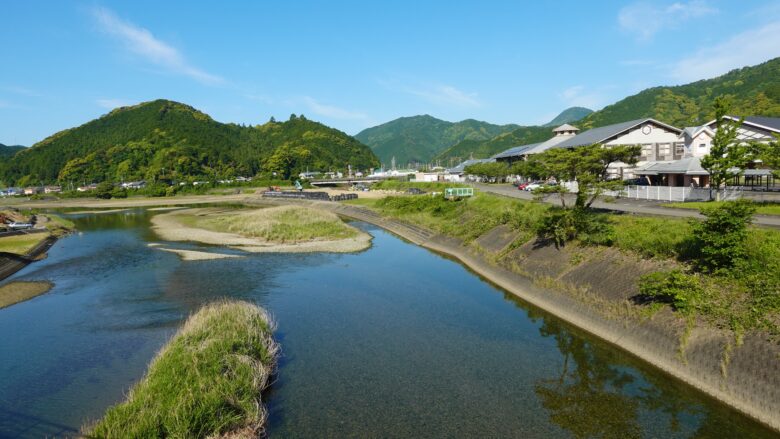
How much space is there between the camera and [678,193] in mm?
41062

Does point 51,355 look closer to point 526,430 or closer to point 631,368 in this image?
point 526,430

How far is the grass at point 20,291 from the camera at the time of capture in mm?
31422

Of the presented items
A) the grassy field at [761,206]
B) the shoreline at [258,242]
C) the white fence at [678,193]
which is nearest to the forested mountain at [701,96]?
the white fence at [678,193]

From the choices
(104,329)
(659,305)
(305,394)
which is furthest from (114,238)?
(659,305)

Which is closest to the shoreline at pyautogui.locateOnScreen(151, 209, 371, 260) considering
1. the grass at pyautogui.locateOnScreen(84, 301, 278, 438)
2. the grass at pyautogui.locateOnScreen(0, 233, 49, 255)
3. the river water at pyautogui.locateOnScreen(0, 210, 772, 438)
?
the river water at pyautogui.locateOnScreen(0, 210, 772, 438)

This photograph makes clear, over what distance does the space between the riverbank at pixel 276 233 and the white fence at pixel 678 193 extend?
29836 millimetres

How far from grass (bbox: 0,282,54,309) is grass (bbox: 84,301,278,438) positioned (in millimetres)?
20382

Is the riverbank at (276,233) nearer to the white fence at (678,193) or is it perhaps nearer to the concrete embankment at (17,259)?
the concrete embankment at (17,259)

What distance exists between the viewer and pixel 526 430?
14773mm

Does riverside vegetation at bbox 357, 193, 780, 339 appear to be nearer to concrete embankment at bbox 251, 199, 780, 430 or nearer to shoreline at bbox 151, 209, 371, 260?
concrete embankment at bbox 251, 199, 780, 430

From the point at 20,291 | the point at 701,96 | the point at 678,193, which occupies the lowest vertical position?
the point at 20,291

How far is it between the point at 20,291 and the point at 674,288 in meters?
43.3

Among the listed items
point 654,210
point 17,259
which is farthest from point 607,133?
point 17,259

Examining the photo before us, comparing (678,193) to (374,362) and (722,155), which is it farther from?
(374,362)
